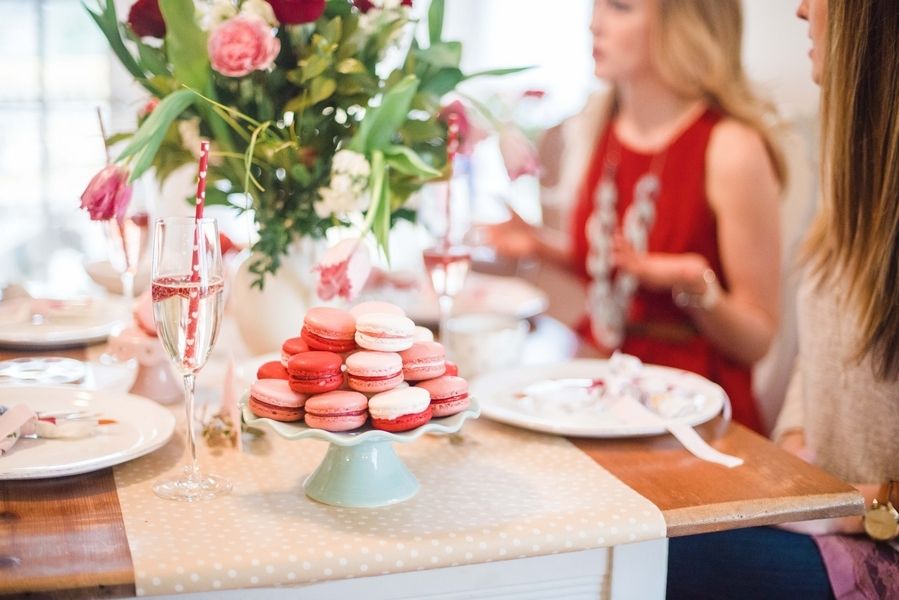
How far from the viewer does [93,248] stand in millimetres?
3648

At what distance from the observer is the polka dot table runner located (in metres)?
0.95

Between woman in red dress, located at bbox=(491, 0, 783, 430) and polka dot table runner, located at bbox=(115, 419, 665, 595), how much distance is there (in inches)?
36.4

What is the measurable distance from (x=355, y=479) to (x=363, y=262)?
0.32 m

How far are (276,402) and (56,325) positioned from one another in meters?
0.81

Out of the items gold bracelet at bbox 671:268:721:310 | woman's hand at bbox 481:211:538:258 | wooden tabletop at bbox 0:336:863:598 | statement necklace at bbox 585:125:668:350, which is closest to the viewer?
wooden tabletop at bbox 0:336:863:598

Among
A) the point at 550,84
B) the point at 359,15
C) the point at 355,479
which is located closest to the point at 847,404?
the point at 355,479

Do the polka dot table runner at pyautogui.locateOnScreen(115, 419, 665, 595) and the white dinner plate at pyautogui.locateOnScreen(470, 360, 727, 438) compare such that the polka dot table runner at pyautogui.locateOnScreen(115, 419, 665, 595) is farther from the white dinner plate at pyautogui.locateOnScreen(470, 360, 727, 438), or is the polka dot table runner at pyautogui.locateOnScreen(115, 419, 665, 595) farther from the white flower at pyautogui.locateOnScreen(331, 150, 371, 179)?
the white flower at pyautogui.locateOnScreen(331, 150, 371, 179)

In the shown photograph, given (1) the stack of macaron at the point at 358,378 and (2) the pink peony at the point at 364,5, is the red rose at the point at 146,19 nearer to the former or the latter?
(2) the pink peony at the point at 364,5

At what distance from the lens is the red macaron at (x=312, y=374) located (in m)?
1.03

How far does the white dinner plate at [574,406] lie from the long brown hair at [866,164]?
8.8 inches

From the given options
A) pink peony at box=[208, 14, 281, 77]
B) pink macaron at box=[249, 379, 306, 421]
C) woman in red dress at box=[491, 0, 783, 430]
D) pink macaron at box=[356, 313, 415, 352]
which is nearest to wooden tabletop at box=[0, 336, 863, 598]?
pink macaron at box=[249, 379, 306, 421]

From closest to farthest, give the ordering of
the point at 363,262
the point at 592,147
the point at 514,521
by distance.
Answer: the point at 514,521
the point at 363,262
the point at 592,147

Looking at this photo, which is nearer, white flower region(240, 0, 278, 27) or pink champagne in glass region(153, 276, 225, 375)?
pink champagne in glass region(153, 276, 225, 375)

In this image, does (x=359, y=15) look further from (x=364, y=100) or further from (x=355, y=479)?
(x=355, y=479)
